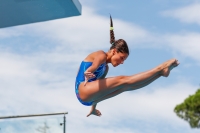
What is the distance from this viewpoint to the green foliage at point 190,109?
20328mm

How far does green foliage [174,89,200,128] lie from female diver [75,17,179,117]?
15.3 m

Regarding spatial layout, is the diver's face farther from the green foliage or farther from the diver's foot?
the green foliage

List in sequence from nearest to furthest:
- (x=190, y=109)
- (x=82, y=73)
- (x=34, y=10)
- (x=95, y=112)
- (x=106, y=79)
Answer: (x=106, y=79) < (x=82, y=73) < (x=95, y=112) < (x=34, y=10) < (x=190, y=109)

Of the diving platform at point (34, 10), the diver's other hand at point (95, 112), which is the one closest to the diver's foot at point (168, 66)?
the diver's other hand at point (95, 112)

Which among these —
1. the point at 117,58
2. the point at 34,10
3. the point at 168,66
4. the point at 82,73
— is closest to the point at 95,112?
the point at 82,73

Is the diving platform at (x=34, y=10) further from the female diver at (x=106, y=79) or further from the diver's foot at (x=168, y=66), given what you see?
the diver's foot at (x=168, y=66)

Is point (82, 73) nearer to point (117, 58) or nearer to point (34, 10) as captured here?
point (117, 58)

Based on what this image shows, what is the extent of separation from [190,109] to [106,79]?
16594 mm

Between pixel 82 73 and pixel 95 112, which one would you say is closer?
pixel 82 73

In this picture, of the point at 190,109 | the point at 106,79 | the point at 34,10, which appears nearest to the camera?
the point at 106,79

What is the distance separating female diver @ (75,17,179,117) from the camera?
493cm

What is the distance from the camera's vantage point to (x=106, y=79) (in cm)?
506

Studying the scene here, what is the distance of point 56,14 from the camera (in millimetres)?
8273

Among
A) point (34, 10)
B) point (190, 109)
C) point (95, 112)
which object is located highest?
point (190, 109)
